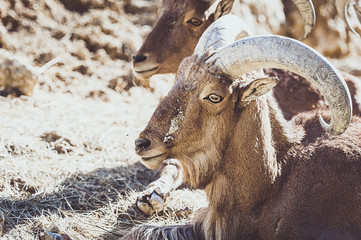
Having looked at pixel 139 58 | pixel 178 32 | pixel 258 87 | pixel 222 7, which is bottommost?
pixel 139 58

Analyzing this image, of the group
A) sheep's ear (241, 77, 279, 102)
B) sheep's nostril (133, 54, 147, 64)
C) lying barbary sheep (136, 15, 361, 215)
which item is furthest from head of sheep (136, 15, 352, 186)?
sheep's nostril (133, 54, 147, 64)

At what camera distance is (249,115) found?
12.6 ft

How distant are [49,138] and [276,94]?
3018 mm

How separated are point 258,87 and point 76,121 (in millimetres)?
4360

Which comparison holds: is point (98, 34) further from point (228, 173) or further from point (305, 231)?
point (305, 231)

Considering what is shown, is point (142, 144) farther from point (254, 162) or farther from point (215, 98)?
point (254, 162)

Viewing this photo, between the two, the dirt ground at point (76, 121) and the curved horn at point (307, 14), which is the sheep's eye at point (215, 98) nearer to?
the dirt ground at point (76, 121)

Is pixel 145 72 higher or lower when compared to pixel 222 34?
lower

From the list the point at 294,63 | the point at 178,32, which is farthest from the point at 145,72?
the point at 294,63

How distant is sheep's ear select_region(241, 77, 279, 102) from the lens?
12.0 feet

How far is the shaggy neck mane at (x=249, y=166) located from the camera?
12.7 feet

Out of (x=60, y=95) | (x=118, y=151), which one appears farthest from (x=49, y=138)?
(x=60, y=95)

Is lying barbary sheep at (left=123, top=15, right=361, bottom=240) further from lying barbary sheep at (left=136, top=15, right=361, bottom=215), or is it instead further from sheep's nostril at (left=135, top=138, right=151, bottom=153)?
lying barbary sheep at (left=136, top=15, right=361, bottom=215)

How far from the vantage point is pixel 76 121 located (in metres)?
7.46
